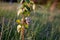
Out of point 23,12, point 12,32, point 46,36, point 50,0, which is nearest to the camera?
point 23,12

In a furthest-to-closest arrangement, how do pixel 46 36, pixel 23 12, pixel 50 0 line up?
pixel 50 0 → pixel 46 36 → pixel 23 12

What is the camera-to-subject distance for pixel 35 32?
1.96 meters

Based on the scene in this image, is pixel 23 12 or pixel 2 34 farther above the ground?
pixel 23 12

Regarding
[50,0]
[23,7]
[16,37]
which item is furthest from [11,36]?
[50,0]

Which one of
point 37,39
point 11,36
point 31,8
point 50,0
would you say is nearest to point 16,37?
point 11,36

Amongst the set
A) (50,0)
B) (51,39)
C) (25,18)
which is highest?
(25,18)

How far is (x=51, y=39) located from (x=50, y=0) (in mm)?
4363

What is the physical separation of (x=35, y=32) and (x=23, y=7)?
0.43 m

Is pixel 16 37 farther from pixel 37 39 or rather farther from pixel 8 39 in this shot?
pixel 37 39

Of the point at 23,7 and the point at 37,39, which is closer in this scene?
the point at 23,7

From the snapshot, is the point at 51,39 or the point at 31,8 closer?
the point at 31,8

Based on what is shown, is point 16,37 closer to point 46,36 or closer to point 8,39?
point 8,39

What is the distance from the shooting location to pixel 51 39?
1.98 m

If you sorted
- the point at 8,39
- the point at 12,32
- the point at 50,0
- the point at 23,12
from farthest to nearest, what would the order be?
the point at 50,0 < the point at 12,32 < the point at 8,39 < the point at 23,12
